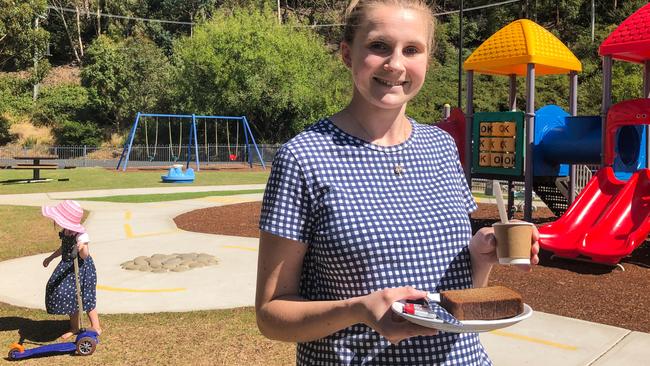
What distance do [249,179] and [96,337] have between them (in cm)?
2013

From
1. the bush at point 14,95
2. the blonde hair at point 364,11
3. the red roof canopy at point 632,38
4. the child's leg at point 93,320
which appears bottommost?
the child's leg at point 93,320

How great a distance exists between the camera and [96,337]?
446 centimetres

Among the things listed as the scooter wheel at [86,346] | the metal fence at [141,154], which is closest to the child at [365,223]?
the scooter wheel at [86,346]

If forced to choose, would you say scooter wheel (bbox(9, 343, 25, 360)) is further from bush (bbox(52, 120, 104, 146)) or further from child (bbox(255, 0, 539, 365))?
bush (bbox(52, 120, 104, 146))

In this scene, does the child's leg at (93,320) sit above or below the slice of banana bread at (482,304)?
below

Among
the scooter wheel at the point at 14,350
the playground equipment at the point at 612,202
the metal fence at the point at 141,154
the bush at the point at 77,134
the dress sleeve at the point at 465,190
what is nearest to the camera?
the dress sleeve at the point at 465,190

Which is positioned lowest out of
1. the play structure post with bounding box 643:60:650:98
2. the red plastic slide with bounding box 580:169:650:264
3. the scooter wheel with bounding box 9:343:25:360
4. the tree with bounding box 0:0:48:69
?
the scooter wheel with bounding box 9:343:25:360

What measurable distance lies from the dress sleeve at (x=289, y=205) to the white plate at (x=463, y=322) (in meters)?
0.34

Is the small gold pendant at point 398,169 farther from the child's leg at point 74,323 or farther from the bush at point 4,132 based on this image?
the bush at point 4,132

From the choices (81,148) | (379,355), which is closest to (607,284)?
(379,355)

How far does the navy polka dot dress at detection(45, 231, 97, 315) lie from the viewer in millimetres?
4691

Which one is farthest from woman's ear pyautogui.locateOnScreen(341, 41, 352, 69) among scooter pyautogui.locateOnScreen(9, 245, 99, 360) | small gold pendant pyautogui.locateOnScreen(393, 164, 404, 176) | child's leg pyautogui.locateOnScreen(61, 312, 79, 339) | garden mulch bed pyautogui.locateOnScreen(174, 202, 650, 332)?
garden mulch bed pyautogui.locateOnScreen(174, 202, 650, 332)

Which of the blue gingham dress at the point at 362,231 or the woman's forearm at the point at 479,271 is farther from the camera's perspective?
the woman's forearm at the point at 479,271

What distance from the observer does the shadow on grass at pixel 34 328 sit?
4.77 meters
